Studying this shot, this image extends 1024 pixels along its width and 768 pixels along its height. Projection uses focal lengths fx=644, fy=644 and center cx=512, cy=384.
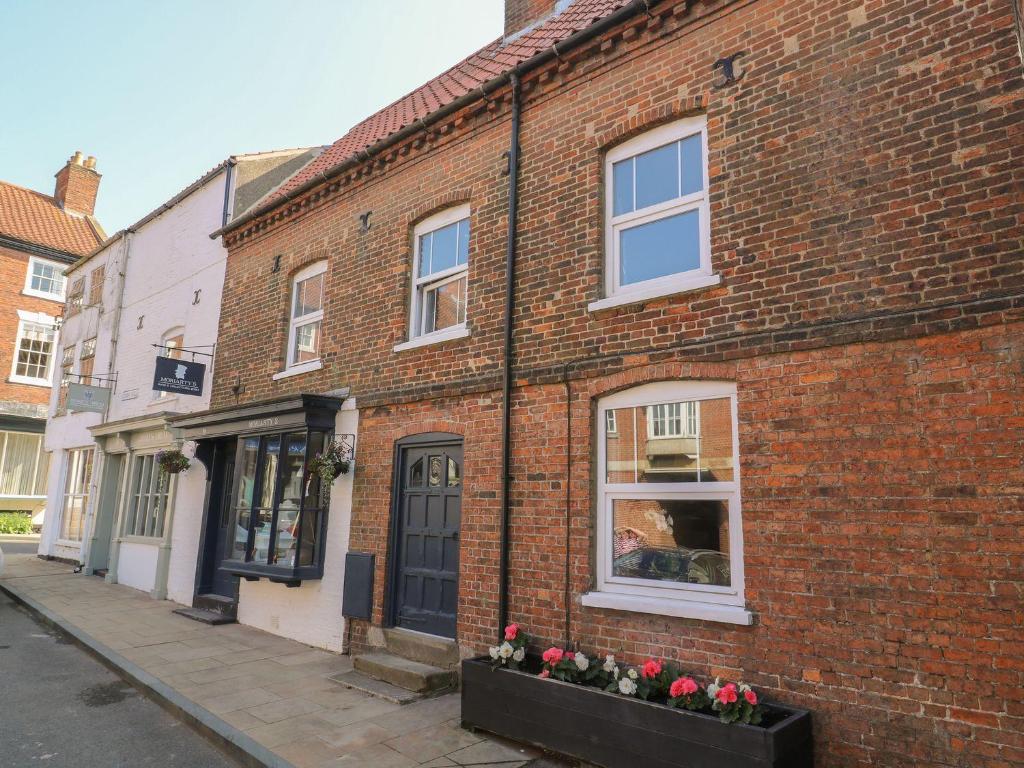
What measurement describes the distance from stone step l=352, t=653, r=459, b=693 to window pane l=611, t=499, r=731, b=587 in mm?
2236

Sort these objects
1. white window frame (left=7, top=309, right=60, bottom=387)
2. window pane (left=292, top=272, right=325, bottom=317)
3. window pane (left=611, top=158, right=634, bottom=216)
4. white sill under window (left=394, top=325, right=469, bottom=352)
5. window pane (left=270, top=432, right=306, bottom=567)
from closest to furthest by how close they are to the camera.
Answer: window pane (left=611, top=158, right=634, bottom=216) → white sill under window (left=394, top=325, right=469, bottom=352) → window pane (left=270, top=432, right=306, bottom=567) → window pane (left=292, top=272, right=325, bottom=317) → white window frame (left=7, top=309, right=60, bottom=387)

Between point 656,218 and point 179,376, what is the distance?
902 centimetres

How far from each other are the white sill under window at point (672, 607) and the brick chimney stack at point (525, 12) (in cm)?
809

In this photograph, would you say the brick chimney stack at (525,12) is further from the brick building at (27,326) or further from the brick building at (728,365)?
the brick building at (27,326)

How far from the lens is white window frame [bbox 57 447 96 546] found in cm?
1634

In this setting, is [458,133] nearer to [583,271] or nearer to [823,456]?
[583,271]

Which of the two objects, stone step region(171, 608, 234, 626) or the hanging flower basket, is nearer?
stone step region(171, 608, 234, 626)

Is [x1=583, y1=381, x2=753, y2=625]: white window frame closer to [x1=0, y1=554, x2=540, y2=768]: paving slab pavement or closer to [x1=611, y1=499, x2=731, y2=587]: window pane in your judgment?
[x1=611, y1=499, x2=731, y2=587]: window pane

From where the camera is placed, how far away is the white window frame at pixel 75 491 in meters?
16.3

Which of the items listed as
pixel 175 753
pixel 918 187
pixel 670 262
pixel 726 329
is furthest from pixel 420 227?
pixel 175 753

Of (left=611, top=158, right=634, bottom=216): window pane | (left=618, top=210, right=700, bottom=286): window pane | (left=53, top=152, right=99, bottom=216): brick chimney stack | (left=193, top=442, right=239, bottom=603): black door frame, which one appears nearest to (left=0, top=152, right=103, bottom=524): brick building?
(left=53, top=152, right=99, bottom=216): brick chimney stack

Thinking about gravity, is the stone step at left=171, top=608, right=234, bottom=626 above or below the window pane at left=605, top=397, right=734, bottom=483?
below

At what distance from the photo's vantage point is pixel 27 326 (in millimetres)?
25844

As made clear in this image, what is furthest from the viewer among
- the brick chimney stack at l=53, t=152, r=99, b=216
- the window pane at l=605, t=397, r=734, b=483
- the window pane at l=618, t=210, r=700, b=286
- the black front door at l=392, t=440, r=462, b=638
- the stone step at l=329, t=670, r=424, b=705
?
the brick chimney stack at l=53, t=152, r=99, b=216
